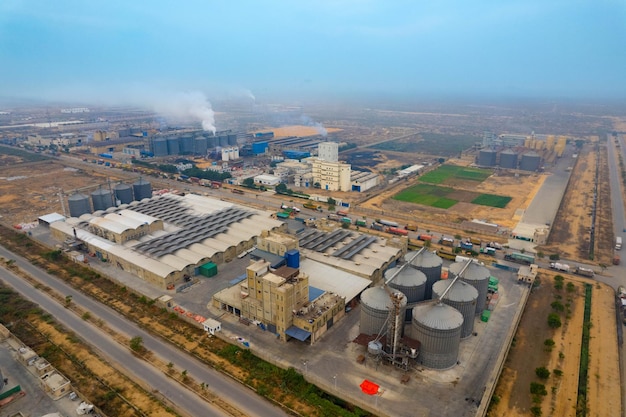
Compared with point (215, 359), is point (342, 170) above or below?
above

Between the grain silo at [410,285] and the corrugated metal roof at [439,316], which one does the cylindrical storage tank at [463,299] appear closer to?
the corrugated metal roof at [439,316]

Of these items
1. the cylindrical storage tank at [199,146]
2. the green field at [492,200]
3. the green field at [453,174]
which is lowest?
the green field at [492,200]

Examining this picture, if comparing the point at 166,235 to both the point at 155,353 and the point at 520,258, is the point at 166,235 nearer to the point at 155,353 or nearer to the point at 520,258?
the point at 155,353

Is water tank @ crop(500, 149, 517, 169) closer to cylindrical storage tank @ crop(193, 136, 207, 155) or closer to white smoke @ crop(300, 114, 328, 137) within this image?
white smoke @ crop(300, 114, 328, 137)

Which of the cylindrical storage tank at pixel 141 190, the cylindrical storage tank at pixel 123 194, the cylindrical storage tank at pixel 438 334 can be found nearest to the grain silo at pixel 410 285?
the cylindrical storage tank at pixel 438 334

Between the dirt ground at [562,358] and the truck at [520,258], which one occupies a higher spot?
the truck at [520,258]

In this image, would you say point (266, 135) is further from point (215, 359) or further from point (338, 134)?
point (215, 359)

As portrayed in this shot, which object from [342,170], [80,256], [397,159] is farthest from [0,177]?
[397,159]
